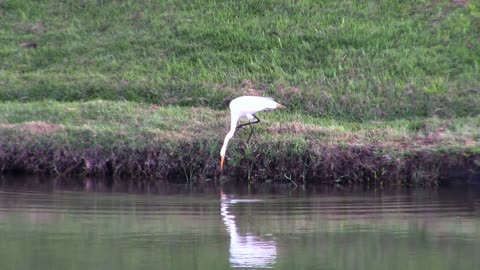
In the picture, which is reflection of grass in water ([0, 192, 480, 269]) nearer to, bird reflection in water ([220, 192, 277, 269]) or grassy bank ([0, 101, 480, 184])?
bird reflection in water ([220, 192, 277, 269])

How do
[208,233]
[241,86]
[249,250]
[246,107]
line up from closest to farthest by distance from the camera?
[249,250] → [208,233] → [246,107] → [241,86]

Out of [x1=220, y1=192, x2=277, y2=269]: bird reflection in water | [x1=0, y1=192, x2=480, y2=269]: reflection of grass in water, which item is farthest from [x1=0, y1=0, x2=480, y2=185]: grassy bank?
[x1=220, y1=192, x2=277, y2=269]: bird reflection in water

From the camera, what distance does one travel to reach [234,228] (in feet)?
31.3

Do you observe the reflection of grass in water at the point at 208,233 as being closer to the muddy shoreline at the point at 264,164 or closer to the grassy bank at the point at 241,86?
the muddy shoreline at the point at 264,164

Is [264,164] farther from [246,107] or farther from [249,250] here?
[249,250]

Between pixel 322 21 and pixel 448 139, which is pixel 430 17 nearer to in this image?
pixel 322 21

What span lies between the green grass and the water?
3154mm

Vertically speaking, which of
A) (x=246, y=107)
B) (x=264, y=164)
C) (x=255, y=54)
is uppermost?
(x=255, y=54)

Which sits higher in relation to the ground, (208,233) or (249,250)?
(208,233)

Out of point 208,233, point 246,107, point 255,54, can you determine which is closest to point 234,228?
point 208,233

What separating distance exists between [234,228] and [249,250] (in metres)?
0.91

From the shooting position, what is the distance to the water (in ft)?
27.2

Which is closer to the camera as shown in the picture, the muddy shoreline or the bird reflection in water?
the bird reflection in water

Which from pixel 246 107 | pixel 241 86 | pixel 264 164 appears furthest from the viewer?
pixel 241 86
